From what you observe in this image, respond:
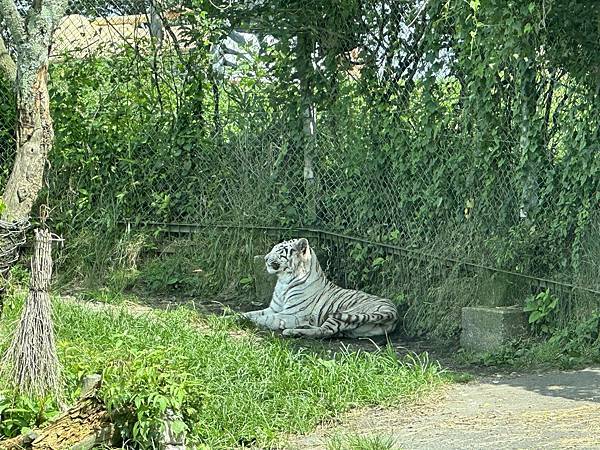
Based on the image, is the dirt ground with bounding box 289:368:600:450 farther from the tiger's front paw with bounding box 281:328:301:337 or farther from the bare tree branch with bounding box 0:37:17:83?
the bare tree branch with bounding box 0:37:17:83

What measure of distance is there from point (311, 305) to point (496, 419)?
335 cm

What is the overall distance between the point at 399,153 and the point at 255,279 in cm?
197

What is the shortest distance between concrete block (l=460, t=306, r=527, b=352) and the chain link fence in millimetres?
368

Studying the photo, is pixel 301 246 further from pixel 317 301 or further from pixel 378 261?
pixel 378 261

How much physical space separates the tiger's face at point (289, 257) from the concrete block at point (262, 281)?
46 centimetres

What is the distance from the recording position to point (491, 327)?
8.43 metres

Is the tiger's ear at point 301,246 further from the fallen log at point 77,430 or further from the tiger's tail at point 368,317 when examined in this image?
the fallen log at point 77,430

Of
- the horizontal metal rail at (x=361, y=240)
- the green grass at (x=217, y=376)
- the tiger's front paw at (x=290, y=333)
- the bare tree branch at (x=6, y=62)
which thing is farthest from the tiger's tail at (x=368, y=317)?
the bare tree branch at (x=6, y=62)

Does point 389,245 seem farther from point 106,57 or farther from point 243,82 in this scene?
point 106,57

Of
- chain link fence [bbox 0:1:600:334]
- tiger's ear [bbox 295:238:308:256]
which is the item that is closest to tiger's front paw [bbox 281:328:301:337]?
tiger's ear [bbox 295:238:308:256]

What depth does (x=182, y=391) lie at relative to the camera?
528 centimetres

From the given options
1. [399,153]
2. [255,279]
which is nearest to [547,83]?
[399,153]

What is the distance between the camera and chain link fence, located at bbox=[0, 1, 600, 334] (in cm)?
847

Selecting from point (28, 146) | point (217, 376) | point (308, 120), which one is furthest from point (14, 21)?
point (308, 120)
